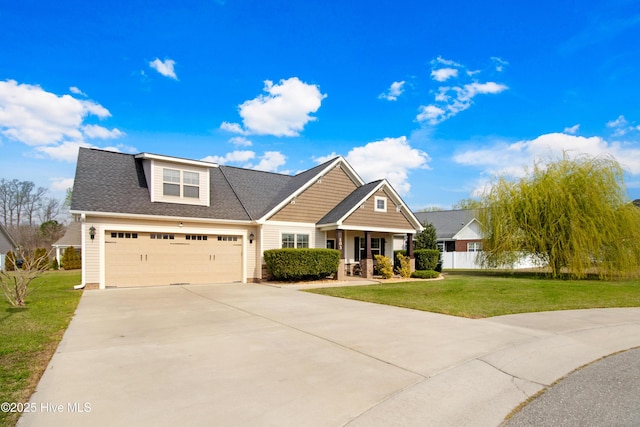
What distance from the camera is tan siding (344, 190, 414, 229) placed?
1869 cm

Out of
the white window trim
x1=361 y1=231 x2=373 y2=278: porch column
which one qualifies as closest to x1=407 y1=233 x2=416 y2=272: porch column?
the white window trim

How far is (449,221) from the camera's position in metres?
37.3

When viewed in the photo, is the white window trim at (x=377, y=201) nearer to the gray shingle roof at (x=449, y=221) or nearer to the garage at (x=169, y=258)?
the garage at (x=169, y=258)

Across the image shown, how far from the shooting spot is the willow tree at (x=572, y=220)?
1766 cm

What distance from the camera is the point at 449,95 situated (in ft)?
56.1

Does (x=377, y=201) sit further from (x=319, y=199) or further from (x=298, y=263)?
(x=298, y=263)

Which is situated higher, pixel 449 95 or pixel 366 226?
pixel 449 95

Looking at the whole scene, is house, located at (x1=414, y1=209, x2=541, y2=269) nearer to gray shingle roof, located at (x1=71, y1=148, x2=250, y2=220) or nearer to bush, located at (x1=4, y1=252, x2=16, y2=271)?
gray shingle roof, located at (x1=71, y1=148, x2=250, y2=220)

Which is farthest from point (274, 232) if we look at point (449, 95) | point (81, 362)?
point (81, 362)

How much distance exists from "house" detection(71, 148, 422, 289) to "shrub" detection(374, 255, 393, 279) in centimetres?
56

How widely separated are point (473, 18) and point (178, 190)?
43.7ft

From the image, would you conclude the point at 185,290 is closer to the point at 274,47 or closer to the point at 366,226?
the point at 366,226

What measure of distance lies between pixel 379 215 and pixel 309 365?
1515 centimetres

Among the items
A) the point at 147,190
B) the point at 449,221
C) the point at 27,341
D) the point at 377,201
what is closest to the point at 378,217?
the point at 377,201
